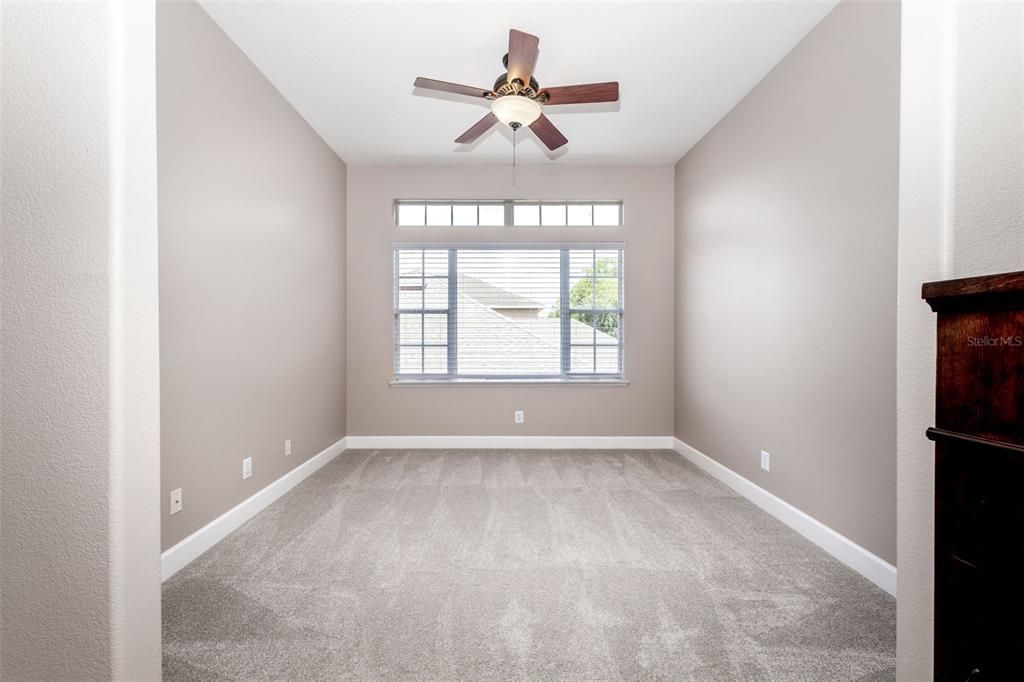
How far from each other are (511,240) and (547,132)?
156 centimetres

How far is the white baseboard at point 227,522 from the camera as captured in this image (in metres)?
1.98

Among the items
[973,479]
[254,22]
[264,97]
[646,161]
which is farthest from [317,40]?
[973,479]

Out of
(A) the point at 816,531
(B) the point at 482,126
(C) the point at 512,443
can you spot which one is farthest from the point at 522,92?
(C) the point at 512,443

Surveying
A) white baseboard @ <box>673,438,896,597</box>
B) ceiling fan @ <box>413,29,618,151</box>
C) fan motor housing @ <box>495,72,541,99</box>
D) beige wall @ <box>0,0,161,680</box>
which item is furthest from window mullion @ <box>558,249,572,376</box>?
beige wall @ <box>0,0,161,680</box>

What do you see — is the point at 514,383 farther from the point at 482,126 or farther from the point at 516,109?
the point at 516,109

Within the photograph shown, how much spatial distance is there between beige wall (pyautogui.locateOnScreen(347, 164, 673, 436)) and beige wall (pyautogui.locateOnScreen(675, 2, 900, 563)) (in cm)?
76

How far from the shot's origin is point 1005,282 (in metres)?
0.72

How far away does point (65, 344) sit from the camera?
90cm

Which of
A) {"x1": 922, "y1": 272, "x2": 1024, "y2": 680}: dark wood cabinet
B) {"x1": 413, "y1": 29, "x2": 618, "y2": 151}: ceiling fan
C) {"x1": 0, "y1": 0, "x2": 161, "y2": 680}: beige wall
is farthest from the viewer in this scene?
{"x1": 413, "y1": 29, "x2": 618, "y2": 151}: ceiling fan

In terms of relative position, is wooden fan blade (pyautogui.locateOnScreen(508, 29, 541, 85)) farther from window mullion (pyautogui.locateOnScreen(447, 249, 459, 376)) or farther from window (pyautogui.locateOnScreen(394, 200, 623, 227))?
window mullion (pyautogui.locateOnScreen(447, 249, 459, 376))

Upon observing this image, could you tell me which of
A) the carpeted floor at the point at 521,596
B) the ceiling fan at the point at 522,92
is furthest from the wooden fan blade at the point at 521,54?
the carpeted floor at the point at 521,596

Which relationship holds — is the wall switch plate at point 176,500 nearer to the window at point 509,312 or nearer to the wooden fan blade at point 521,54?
the window at point 509,312

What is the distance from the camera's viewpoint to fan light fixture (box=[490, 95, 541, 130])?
7.48ft

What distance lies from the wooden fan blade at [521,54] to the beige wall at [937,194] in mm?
1453
